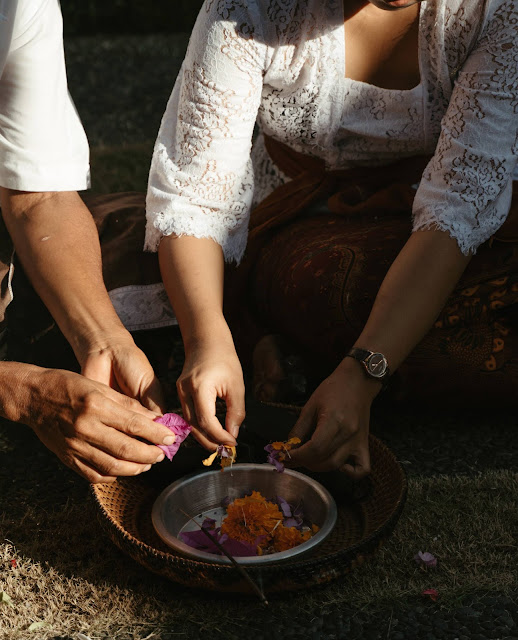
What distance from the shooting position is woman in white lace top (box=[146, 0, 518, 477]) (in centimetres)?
192

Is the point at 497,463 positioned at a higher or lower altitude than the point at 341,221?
lower

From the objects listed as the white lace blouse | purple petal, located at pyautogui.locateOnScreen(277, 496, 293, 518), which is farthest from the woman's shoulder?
purple petal, located at pyautogui.locateOnScreen(277, 496, 293, 518)

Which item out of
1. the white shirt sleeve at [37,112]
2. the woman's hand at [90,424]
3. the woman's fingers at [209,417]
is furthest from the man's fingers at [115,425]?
the white shirt sleeve at [37,112]

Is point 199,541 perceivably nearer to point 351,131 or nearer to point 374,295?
point 374,295

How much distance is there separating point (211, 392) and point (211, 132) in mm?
764

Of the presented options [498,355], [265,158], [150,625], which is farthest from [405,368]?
[150,625]

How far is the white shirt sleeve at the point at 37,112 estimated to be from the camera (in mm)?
2062

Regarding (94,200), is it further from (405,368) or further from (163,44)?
(163,44)

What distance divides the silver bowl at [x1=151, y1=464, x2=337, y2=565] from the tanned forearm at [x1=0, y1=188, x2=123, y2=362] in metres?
0.41

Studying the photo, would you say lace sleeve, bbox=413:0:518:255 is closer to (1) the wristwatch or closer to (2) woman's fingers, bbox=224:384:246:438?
(1) the wristwatch

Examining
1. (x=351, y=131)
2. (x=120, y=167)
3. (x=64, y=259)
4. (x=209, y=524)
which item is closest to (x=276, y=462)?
(x=209, y=524)

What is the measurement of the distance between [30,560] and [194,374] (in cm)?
61

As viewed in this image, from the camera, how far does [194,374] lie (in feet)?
5.81

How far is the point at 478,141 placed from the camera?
6.80 ft
